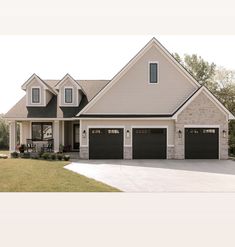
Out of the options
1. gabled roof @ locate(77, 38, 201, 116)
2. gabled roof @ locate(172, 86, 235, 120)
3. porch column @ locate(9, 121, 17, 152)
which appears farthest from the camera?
porch column @ locate(9, 121, 17, 152)

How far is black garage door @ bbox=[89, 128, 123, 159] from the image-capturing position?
1939 cm

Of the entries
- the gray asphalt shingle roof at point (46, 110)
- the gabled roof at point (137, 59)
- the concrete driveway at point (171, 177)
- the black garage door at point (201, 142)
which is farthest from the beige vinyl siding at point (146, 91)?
the concrete driveway at point (171, 177)

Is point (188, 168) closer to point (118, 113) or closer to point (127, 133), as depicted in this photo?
point (127, 133)

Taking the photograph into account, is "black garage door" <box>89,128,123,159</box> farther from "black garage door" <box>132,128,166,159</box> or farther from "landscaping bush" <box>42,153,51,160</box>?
"landscaping bush" <box>42,153,51,160</box>

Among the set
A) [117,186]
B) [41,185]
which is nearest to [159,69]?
[117,186]

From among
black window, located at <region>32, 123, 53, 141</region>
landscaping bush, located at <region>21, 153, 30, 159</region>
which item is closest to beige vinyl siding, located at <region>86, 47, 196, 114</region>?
black window, located at <region>32, 123, 53, 141</region>

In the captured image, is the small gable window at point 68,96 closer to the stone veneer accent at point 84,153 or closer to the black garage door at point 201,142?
the stone veneer accent at point 84,153

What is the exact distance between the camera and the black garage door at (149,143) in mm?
19344

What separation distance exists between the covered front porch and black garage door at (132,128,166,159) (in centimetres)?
674

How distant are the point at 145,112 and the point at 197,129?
4.22 m

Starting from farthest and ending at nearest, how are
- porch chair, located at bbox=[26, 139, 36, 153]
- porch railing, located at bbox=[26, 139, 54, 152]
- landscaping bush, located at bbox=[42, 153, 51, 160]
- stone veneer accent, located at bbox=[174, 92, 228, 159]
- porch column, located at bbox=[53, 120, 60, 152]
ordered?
porch column, located at bbox=[53, 120, 60, 152] → porch railing, located at bbox=[26, 139, 54, 152] → porch chair, located at bbox=[26, 139, 36, 153] → stone veneer accent, located at bbox=[174, 92, 228, 159] → landscaping bush, located at bbox=[42, 153, 51, 160]

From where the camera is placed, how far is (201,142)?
19219mm

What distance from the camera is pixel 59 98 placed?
22422 millimetres

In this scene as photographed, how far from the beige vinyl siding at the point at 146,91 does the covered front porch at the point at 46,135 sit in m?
4.56
